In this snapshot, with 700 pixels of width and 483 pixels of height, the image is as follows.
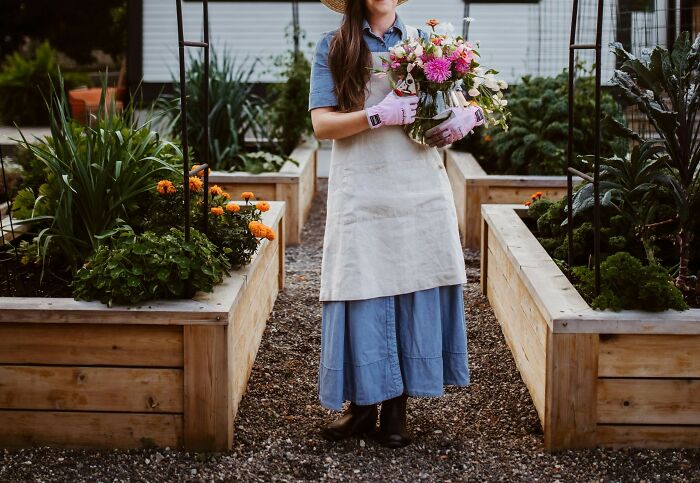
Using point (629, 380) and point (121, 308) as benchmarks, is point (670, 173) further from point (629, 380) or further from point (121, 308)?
point (121, 308)

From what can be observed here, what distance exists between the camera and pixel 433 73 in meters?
2.92

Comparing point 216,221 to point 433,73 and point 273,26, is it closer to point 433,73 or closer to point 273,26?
point 433,73

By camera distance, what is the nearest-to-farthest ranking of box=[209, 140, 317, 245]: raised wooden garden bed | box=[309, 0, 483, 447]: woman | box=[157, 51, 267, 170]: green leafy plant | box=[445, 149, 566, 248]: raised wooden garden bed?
box=[309, 0, 483, 447]: woman
box=[445, 149, 566, 248]: raised wooden garden bed
box=[209, 140, 317, 245]: raised wooden garden bed
box=[157, 51, 267, 170]: green leafy plant

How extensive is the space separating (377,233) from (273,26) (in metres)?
10.4

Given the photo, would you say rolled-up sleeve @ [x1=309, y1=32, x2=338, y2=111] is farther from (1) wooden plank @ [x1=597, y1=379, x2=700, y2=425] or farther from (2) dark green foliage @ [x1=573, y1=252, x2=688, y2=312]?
(1) wooden plank @ [x1=597, y1=379, x2=700, y2=425]

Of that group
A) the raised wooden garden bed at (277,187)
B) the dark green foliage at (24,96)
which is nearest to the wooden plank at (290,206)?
the raised wooden garden bed at (277,187)

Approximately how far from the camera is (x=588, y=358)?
10.0ft

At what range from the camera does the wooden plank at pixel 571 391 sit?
120 inches

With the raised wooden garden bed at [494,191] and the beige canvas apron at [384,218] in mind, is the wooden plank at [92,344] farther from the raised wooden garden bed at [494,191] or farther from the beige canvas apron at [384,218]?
the raised wooden garden bed at [494,191]

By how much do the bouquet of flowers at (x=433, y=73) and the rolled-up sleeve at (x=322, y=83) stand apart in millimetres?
173

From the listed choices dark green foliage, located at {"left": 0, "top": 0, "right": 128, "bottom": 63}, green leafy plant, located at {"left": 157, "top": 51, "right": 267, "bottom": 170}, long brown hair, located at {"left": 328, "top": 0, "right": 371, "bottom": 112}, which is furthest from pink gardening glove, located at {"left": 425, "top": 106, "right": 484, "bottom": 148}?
dark green foliage, located at {"left": 0, "top": 0, "right": 128, "bottom": 63}

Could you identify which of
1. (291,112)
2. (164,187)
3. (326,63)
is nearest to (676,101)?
(326,63)

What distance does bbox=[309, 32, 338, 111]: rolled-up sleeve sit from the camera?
3031 millimetres

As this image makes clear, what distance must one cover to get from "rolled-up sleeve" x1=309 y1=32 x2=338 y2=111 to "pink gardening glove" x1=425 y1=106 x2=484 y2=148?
0.32 meters
